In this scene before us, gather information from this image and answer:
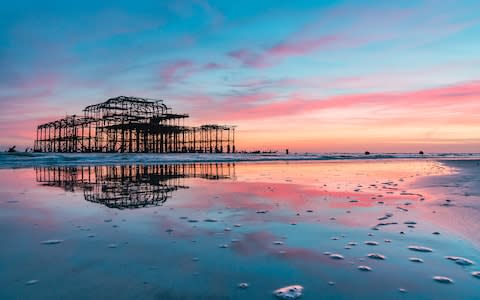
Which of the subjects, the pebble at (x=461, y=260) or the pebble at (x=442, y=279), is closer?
the pebble at (x=442, y=279)

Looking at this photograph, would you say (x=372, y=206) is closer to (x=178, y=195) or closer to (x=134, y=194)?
(x=178, y=195)

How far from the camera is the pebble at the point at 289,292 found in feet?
7.50

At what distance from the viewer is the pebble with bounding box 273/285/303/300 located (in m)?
2.29

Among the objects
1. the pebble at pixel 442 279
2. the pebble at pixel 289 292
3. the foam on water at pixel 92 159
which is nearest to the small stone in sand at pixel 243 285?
the pebble at pixel 289 292

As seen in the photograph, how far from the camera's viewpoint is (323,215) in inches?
199

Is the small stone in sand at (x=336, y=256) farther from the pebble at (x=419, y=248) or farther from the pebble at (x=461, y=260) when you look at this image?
the pebble at (x=461, y=260)

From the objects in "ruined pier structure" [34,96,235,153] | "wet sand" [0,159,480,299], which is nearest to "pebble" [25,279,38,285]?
"wet sand" [0,159,480,299]

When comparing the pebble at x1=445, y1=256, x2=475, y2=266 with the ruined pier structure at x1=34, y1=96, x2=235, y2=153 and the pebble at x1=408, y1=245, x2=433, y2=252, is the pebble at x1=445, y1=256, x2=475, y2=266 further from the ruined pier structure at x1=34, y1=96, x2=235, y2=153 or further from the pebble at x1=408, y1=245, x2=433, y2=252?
the ruined pier structure at x1=34, y1=96, x2=235, y2=153

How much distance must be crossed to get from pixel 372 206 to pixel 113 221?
428 cm

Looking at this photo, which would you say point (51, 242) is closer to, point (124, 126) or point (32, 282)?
point (32, 282)

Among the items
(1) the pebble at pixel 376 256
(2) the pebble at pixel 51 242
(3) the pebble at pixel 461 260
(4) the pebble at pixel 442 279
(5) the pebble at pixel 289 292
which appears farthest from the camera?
(2) the pebble at pixel 51 242

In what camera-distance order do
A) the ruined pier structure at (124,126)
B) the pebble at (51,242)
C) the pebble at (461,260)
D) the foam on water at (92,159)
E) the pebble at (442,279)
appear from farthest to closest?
the ruined pier structure at (124,126), the foam on water at (92,159), the pebble at (51,242), the pebble at (461,260), the pebble at (442,279)

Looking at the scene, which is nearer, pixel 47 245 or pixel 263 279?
pixel 263 279

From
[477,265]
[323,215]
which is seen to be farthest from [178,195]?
[477,265]
